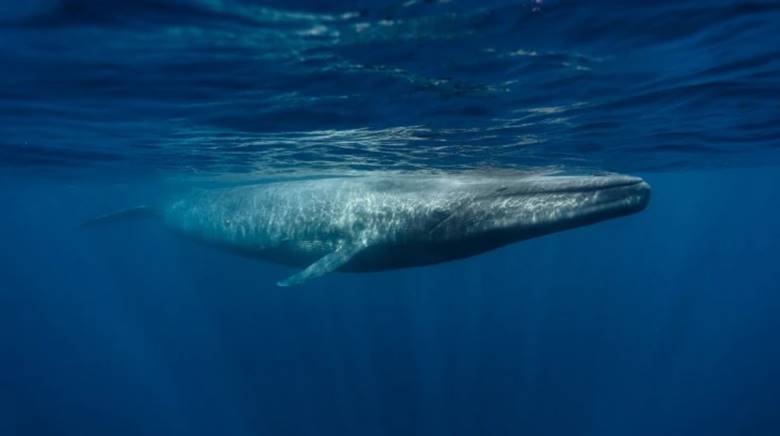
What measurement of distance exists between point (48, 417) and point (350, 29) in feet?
102

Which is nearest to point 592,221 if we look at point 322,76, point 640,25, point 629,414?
point 640,25

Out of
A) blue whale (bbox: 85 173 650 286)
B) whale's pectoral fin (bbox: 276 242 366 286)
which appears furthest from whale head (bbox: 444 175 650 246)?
whale's pectoral fin (bbox: 276 242 366 286)

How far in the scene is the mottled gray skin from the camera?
8195mm

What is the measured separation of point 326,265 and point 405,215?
1806mm

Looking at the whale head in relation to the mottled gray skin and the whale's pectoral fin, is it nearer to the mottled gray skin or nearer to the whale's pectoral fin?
the mottled gray skin

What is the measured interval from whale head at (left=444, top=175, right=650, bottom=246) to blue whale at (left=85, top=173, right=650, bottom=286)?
16 mm

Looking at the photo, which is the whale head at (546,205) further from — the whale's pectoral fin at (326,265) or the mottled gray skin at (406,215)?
the whale's pectoral fin at (326,265)

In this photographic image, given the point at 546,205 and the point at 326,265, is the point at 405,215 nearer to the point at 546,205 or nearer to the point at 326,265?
the point at 326,265

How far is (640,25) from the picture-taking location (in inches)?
312

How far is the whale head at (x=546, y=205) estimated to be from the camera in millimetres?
7887

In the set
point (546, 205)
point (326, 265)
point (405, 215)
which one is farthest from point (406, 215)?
point (546, 205)

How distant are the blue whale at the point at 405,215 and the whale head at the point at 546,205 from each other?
2 centimetres

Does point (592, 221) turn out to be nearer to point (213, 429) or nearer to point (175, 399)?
point (213, 429)

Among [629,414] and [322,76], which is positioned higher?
[322,76]
